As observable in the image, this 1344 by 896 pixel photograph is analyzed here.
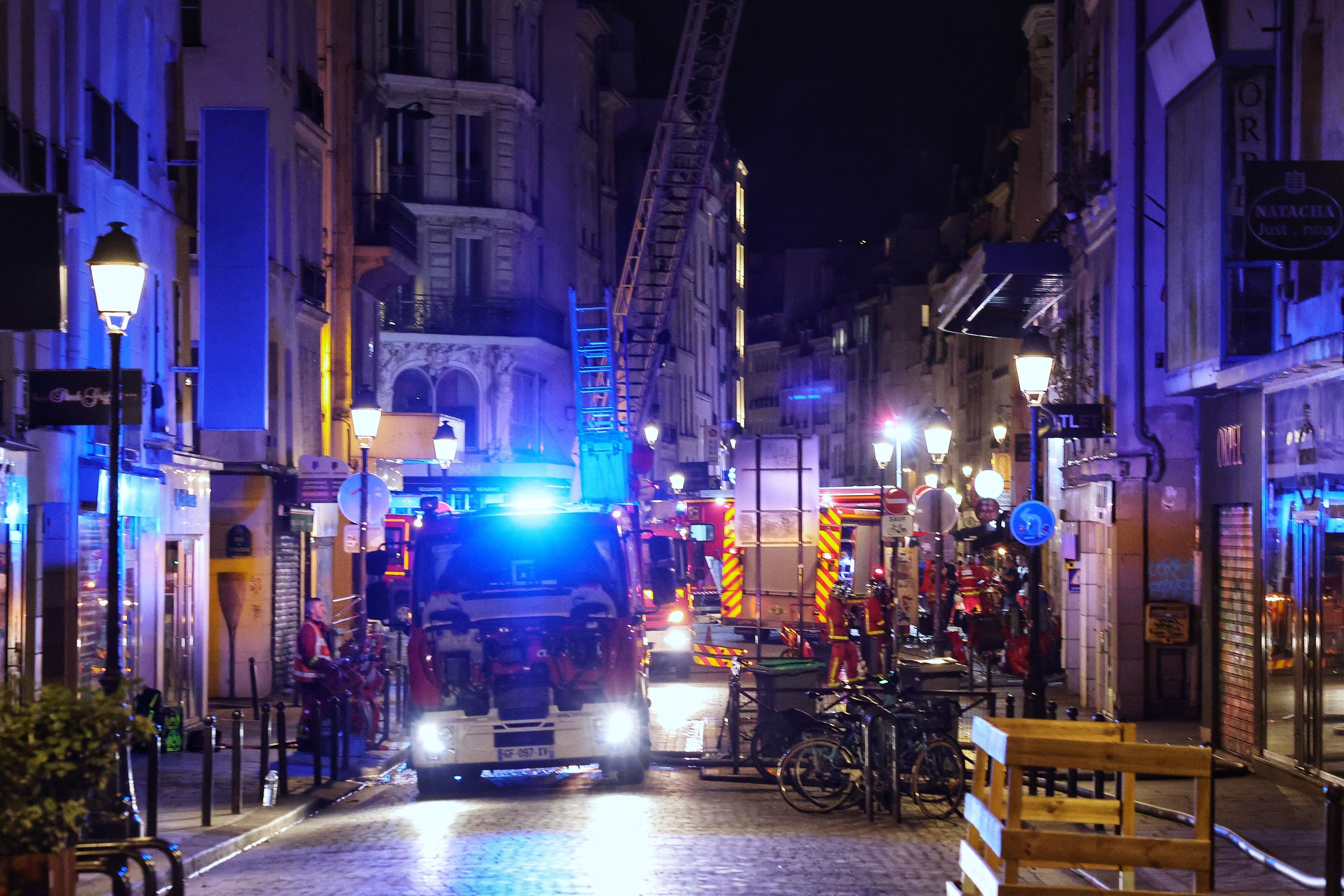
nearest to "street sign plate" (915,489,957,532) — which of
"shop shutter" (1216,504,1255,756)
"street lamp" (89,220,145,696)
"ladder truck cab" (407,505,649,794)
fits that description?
"shop shutter" (1216,504,1255,756)

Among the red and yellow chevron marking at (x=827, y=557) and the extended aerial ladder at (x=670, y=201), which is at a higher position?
the extended aerial ladder at (x=670, y=201)

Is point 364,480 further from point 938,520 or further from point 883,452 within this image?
point 883,452

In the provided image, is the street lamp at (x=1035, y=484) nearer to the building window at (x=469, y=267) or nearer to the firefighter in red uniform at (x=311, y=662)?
the firefighter in red uniform at (x=311, y=662)

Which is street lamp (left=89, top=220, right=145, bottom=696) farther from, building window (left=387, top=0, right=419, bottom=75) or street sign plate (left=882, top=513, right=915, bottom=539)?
building window (left=387, top=0, right=419, bottom=75)

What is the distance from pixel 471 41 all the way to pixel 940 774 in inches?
1688

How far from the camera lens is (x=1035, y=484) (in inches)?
742

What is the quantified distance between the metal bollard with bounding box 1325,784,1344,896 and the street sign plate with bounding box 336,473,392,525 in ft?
54.8

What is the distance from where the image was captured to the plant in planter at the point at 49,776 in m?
7.29

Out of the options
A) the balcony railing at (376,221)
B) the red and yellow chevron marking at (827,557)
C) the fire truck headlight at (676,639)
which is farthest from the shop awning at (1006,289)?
the balcony railing at (376,221)

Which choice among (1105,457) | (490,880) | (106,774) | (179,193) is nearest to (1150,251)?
Answer: (1105,457)

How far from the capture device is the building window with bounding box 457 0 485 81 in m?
54.8

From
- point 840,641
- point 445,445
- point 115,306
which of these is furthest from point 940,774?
point 445,445

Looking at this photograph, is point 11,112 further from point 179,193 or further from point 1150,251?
point 1150,251

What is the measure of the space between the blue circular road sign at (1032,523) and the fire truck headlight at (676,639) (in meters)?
10.9
